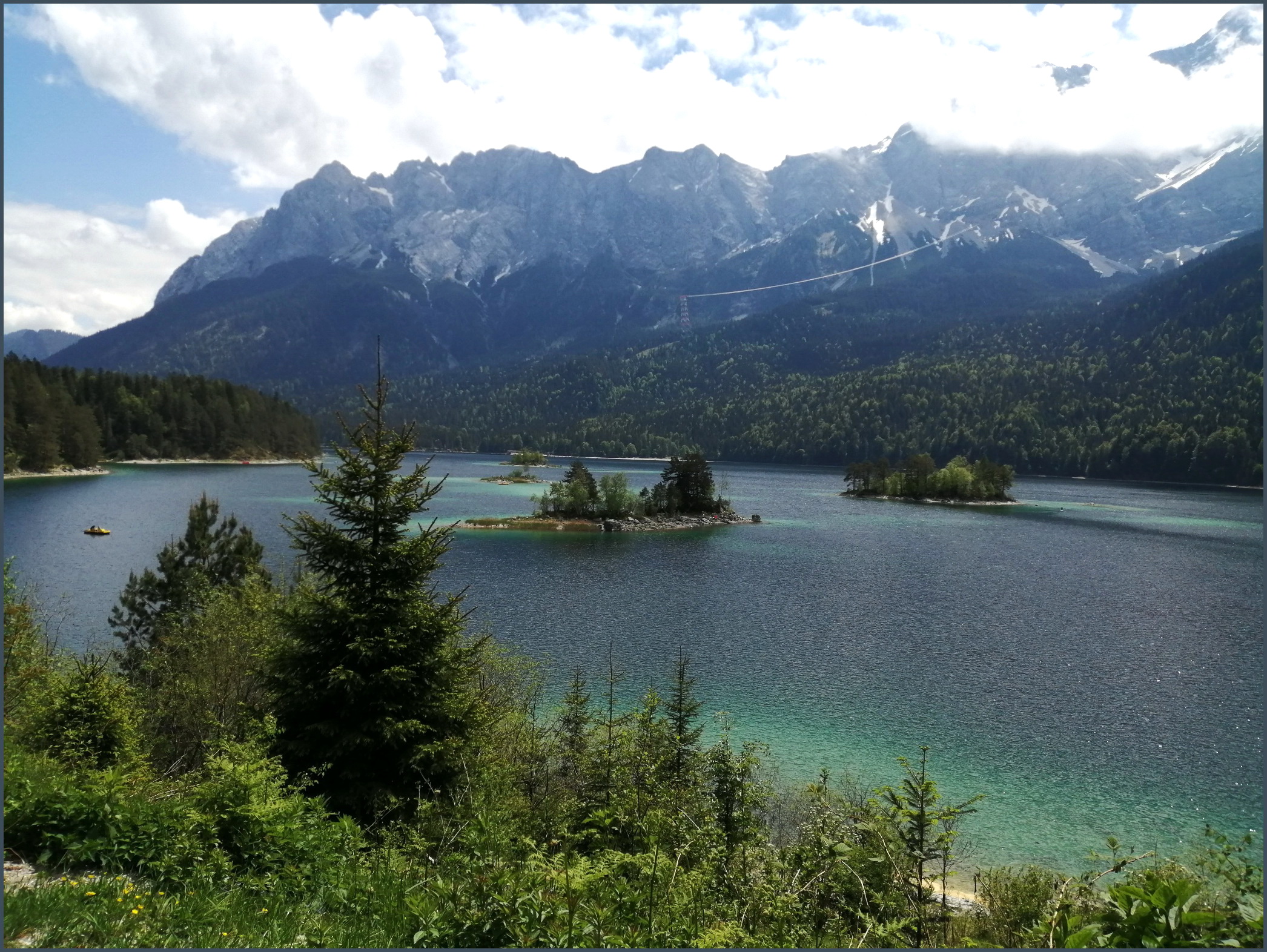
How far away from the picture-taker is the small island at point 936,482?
141 m

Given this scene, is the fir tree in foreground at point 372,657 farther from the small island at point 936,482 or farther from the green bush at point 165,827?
the small island at point 936,482

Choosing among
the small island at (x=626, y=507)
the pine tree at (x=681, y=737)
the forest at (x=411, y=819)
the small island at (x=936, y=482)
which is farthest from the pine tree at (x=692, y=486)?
the pine tree at (x=681, y=737)

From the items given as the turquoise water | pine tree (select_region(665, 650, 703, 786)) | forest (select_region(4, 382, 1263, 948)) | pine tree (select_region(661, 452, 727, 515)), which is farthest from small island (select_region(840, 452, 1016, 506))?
pine tree (select_region(665, 650, 703, 786))

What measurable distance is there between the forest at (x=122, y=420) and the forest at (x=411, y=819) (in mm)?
130821

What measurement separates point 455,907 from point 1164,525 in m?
124

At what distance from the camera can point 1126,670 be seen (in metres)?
40.3

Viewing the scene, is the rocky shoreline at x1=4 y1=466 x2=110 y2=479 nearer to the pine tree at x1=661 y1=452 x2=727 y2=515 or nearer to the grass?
the pine tree at x1=661 y1=452 x2=727 y2=515

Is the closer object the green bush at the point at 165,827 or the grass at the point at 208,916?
the grass at the point at 208,916

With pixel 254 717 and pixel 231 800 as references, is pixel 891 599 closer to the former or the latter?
pixel 254 717

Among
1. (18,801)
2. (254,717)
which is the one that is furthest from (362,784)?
(18,801)

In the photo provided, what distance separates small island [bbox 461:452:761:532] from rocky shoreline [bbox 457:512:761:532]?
84mm

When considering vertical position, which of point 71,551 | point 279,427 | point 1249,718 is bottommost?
point 1249,718

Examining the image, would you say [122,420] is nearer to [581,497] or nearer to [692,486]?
[581,497]

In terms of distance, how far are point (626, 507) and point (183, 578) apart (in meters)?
72.5
